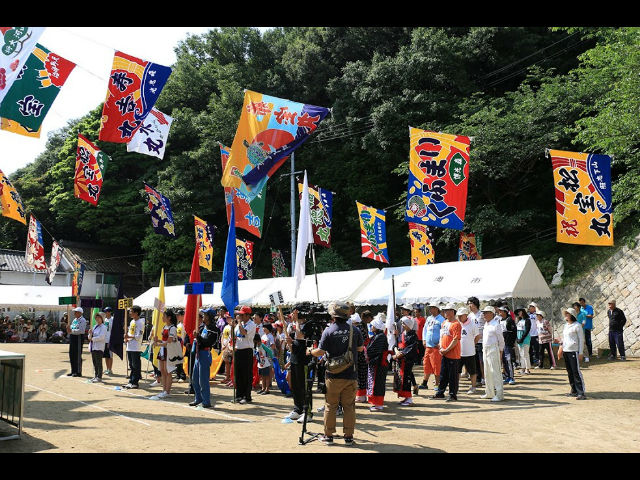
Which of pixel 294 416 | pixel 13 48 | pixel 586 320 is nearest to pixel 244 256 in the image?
pixel 586 320

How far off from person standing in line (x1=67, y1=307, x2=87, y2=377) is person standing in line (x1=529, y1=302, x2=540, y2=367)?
40.3 ft

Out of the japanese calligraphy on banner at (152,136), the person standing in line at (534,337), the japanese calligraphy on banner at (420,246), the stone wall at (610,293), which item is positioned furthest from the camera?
the japanese calligraphy on banner at (420,246)

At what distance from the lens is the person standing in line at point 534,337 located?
53.7 feet

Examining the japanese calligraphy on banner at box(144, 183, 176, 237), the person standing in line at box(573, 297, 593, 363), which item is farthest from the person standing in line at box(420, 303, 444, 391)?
the japanese calligraphy on banner at box(144, 183, 176, 237)

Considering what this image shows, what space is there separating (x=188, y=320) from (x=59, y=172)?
3256cm

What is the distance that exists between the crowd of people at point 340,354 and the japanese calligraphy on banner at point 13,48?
5.43m

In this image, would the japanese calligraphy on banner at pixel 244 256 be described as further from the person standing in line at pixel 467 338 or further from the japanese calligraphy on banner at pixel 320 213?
the person standing in line at pixel 467 338

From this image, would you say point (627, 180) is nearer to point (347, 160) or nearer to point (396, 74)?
point (396, 74)

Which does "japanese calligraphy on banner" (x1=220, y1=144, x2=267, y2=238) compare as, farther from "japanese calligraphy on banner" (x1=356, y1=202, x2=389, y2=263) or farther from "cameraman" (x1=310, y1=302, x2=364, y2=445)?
"japanese calligraphy on banner" (x1=356, y1=202, x2=389, y2=263)

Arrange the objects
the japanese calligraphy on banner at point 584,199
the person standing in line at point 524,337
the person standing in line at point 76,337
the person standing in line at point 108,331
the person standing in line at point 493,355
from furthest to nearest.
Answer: the person standing in line at point 108,331
the person standing in line at point 524,337
the person standing in line at point 76,337
the japanese calligraphy on banner at point 584,199
the person standing in line at point 493,355

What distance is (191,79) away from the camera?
40.2 meters

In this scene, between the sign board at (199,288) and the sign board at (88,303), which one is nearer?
the sign board at (199,288)

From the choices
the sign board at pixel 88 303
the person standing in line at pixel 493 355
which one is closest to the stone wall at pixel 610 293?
the person standing in line at pixel 493 355

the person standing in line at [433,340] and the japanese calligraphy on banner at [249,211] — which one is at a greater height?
the japanese calligraphy on banner at [249,211]
